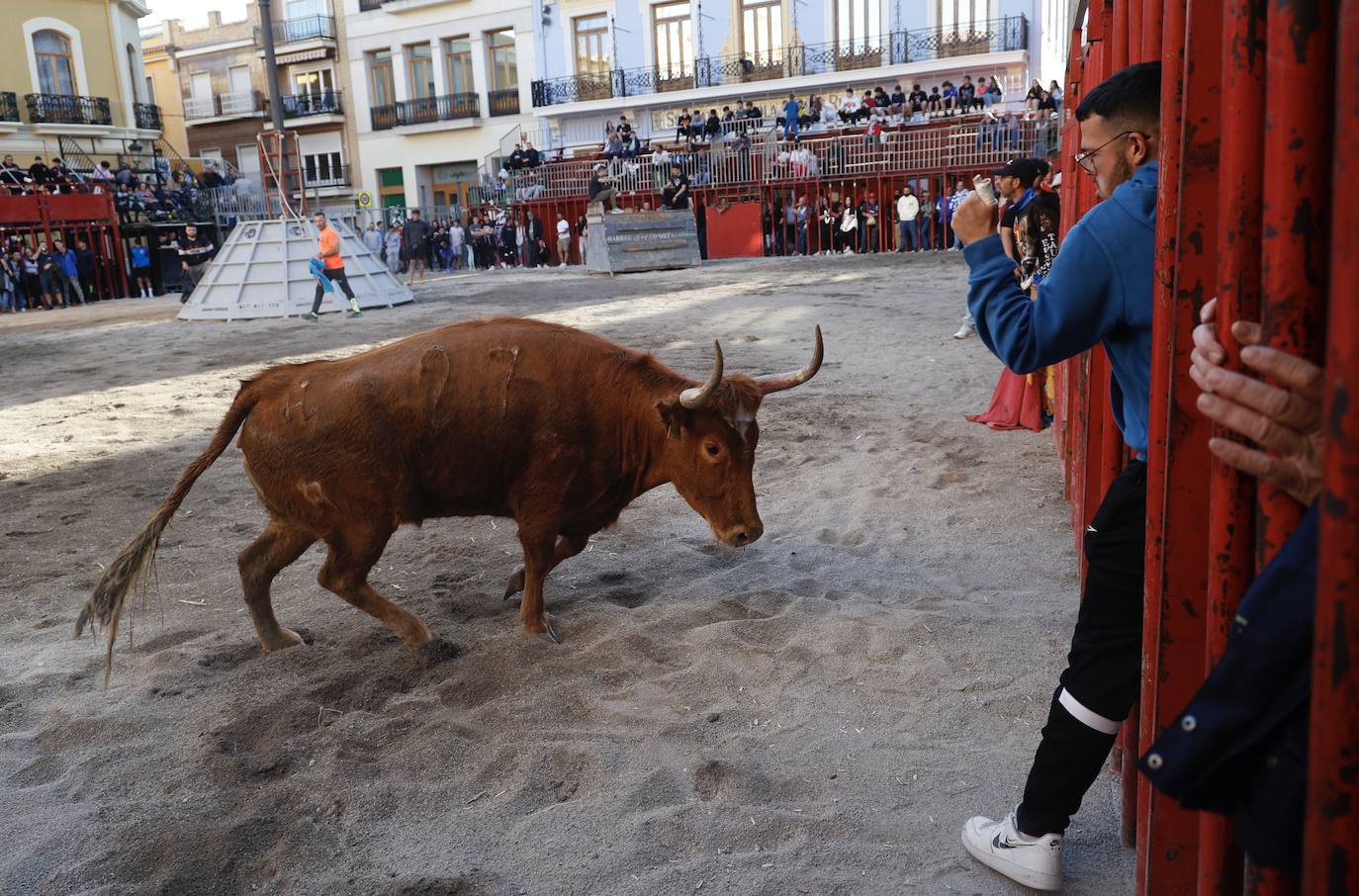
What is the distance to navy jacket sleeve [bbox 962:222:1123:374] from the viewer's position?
92.2 inches

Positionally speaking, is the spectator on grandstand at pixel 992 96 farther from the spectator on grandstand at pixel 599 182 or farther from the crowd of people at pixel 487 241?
the crowd of people at pixel 487 241

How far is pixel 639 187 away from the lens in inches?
1240

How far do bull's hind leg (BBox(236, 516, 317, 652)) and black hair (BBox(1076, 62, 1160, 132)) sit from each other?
129 inches

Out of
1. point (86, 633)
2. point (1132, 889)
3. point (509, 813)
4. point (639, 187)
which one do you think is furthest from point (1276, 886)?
point (639, 187)

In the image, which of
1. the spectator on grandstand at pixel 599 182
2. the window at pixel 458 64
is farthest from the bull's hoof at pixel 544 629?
the window at pixel 458 64

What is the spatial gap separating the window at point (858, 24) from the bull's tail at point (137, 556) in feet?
120

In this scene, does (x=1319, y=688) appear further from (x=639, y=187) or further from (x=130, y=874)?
(x=639, y=187)

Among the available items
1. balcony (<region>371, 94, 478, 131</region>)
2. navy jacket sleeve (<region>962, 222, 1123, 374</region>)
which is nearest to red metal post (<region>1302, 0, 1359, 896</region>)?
navy jacket sleeve (<region>962, 222, 1123, 374</region>)

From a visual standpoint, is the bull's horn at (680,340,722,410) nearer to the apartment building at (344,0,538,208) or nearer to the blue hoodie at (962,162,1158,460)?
the blue hoodie at (962,162,1158,460)

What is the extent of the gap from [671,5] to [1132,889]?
41566 millimetres

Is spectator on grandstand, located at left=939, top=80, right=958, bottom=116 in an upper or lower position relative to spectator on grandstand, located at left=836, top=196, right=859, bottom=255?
upper

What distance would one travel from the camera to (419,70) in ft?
148

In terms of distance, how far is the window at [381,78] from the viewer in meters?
45.8

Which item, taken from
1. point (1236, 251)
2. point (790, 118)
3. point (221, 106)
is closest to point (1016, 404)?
point (1236, 251)
